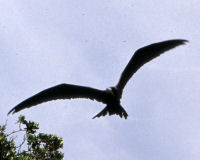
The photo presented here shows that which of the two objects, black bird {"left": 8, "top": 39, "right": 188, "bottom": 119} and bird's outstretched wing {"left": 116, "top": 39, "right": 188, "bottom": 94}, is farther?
bird's outstretched wing {"left": 116, "top": 39, "right": 188, "bottom": 94}

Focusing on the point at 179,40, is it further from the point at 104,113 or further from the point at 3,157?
the point at 3,157

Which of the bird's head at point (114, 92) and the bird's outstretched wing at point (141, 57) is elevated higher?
the bird's outstretched wing at point (141, 57)

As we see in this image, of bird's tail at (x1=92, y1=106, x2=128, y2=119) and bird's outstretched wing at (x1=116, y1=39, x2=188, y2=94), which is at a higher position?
bird's outstretched wing at (x1=116, y1=39, x2=188, y2=94)

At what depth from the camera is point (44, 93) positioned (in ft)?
33.3

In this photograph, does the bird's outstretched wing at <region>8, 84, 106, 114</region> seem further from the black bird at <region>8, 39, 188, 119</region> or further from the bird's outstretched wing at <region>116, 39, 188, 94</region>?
the bird's outstretched wing at <region>116, 39, 188, 94</region>

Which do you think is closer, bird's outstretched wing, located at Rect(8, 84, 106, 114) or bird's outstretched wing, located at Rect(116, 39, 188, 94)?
bird's outstretched wing, located at Rect(8, 84, 106, 114)

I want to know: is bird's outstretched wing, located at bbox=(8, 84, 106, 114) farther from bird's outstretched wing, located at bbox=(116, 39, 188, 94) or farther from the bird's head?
bird's outstretched wing, located at bbox=(116, 39, 188, 94)

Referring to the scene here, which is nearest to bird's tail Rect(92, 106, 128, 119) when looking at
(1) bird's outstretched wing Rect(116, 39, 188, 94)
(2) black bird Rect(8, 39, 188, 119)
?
(2) black bird Rect(8, 39, 188, 119)

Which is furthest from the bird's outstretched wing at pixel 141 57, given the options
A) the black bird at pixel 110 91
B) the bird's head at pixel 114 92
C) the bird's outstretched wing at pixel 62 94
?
the bird's outstretched wing at pixel 62 94

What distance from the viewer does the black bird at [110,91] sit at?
9984 millimetres

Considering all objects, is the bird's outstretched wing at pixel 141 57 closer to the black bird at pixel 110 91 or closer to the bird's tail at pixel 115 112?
the black bird at pixel 110 91

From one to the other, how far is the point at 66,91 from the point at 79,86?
1.41 feet

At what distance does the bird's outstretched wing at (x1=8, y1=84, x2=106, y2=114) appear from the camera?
32.8 feet

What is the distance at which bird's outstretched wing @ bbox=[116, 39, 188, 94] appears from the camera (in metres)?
10.1
